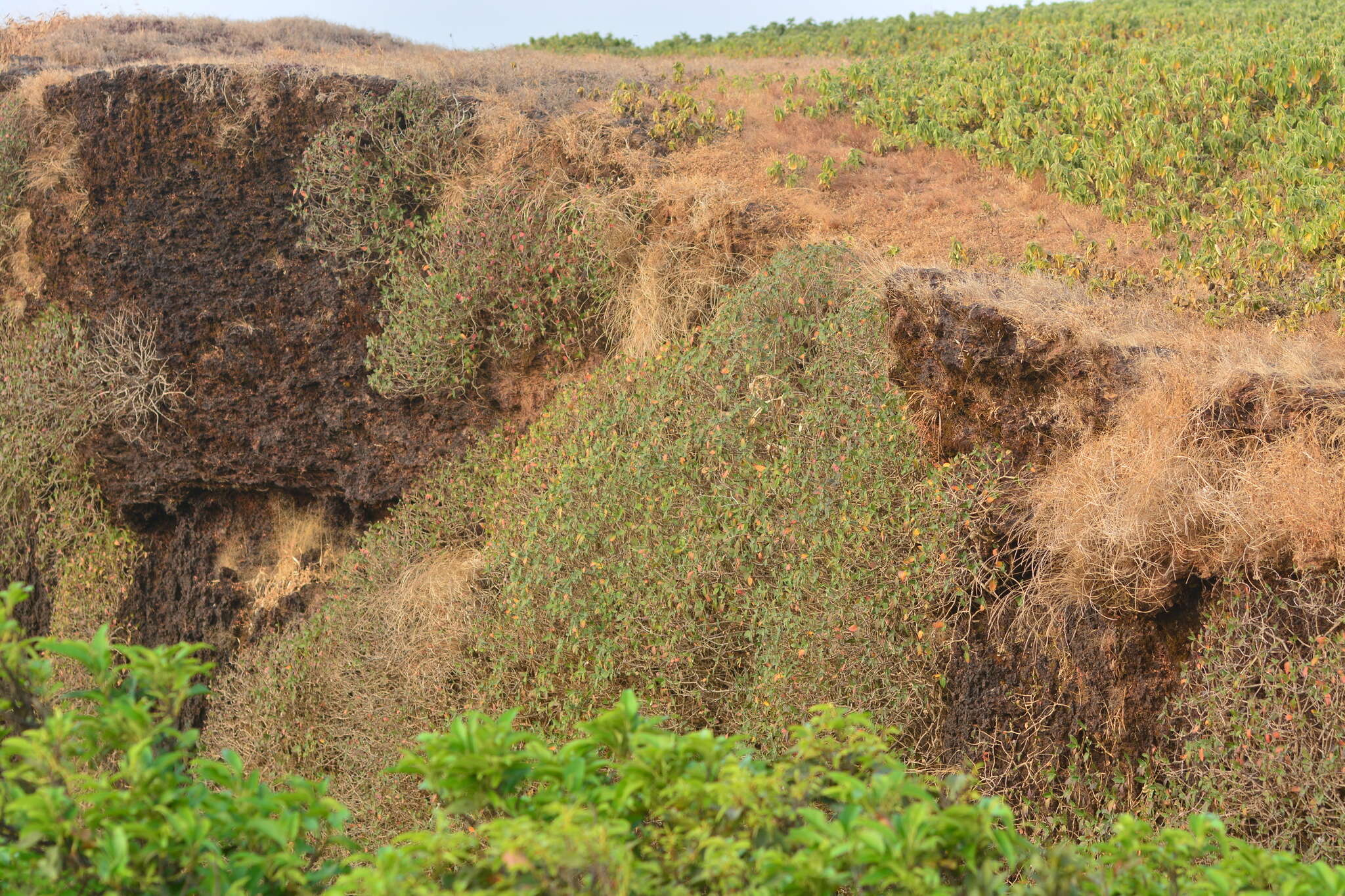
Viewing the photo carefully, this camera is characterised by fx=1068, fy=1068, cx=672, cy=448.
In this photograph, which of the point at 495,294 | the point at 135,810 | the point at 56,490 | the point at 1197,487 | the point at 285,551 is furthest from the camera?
the point at 56,490

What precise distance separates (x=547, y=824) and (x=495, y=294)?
7435 mm

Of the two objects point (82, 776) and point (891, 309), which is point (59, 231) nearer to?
point (891, 309)

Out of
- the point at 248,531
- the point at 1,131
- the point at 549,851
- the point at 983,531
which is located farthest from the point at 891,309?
the point at 1,131

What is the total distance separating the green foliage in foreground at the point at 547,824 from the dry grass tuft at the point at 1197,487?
258cm

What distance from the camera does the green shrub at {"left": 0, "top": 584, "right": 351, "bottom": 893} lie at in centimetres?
251

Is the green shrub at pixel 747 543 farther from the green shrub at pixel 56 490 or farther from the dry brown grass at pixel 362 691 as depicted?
the green shrub at pixel 56 490

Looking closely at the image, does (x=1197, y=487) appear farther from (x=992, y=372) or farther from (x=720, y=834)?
(x=720, y=834)

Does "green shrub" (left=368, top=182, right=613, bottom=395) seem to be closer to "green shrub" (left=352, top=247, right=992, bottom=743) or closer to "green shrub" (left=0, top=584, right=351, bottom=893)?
"green shrub" (left=352, top=247, right=992, bottom=743)

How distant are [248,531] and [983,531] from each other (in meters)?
7.69

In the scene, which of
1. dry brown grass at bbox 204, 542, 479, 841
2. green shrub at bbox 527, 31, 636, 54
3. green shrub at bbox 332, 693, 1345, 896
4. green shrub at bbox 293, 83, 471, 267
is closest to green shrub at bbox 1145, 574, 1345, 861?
green shrub at bbox 332, 693, 1345, 896

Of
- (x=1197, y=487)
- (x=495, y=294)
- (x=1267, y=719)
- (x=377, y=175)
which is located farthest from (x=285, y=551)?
(x=1267, y=719)

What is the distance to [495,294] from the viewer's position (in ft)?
31.4

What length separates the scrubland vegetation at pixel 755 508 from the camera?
8.88ft

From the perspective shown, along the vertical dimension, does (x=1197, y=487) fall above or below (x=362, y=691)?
above
